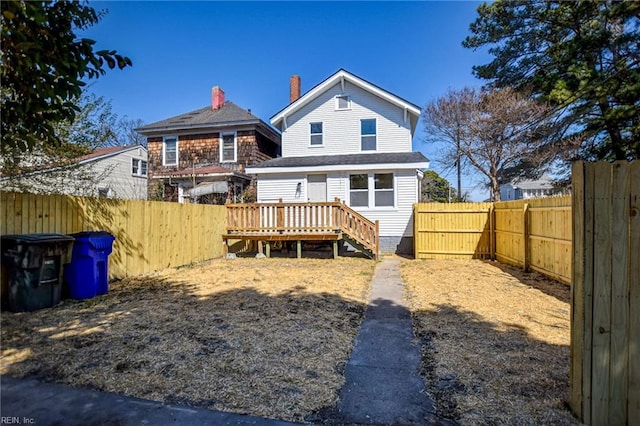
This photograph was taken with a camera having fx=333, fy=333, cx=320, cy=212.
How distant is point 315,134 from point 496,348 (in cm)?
1335

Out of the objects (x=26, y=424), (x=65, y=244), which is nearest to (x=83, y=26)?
(x=65, y=244)

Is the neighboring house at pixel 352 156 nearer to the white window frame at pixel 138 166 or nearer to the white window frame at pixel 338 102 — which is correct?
the white window frame at pixel 338 102

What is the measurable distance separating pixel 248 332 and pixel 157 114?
73.7ft

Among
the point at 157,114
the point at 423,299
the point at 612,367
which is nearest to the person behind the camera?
the point at 612,367

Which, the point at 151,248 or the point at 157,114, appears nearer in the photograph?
the point at 151,248

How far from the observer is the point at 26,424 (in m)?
2.47

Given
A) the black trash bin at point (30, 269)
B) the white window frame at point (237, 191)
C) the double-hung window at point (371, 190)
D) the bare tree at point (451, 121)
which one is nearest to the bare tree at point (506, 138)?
the bare tree at point (451, 121)

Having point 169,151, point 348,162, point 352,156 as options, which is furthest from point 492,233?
point 169,151

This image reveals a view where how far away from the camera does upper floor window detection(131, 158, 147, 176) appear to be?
21.4 metres

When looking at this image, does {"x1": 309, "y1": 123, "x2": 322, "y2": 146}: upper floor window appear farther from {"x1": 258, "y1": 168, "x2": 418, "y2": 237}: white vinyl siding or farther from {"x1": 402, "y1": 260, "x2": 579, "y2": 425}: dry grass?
{"x1": 402, "y1": 260, "x2": 579, "y2": 425}: dry grass

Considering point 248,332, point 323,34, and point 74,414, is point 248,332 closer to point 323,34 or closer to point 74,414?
point 74,414

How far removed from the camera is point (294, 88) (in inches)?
748

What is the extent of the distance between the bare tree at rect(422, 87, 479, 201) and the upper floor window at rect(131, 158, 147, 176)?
18649 mm

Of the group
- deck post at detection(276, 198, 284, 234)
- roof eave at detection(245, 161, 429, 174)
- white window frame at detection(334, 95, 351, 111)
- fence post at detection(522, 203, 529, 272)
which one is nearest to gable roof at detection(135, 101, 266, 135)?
white window frame at detection(334, 95, 351, 111)
